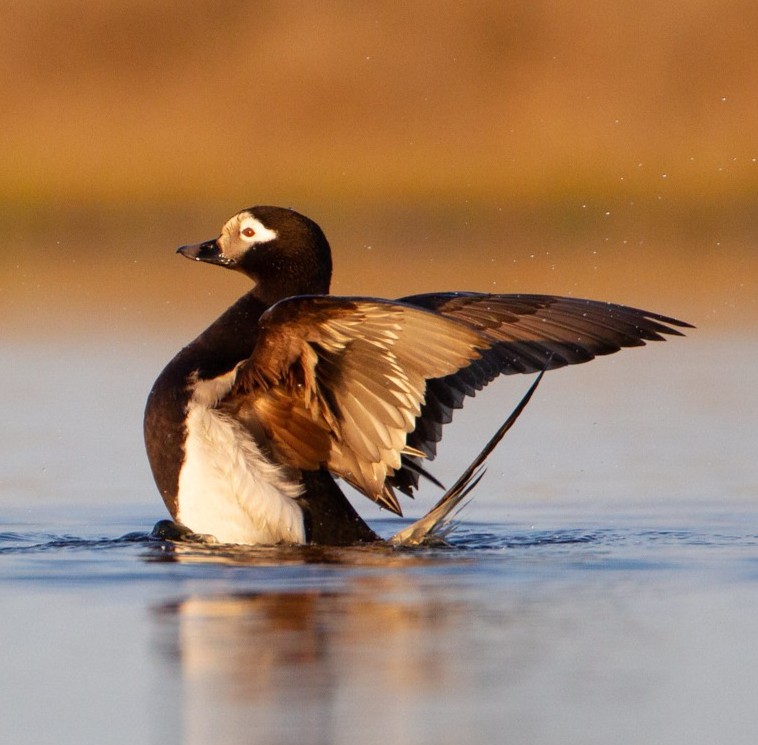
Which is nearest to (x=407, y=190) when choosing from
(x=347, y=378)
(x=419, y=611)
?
(x=347, y=378)

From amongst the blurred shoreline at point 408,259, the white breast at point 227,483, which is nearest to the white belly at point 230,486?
the white breast at point 227,483

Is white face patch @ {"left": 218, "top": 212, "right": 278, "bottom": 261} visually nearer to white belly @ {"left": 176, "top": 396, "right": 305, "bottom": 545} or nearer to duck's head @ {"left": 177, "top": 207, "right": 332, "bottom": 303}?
duck's head @ {"left": 177, "top": 207, "right": 332, "bottom": 303}

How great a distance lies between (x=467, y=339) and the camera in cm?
580

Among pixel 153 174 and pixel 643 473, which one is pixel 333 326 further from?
pixel 153 174

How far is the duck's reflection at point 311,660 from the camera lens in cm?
425

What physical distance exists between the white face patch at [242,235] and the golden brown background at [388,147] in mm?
5999

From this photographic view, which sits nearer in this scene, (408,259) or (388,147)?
(408,259)

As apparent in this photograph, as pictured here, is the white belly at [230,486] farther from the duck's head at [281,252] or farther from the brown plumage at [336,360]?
the duck's head at [281,252]

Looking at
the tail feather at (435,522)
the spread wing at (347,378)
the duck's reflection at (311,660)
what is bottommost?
the duck's reflection at (311,660)

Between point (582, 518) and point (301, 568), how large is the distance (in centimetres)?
145

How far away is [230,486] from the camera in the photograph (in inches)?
248

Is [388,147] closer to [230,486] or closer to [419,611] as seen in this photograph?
[230,486]

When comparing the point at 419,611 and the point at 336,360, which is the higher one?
the point at 336,360

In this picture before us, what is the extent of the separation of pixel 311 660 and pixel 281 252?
2.27 m
